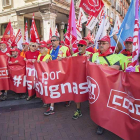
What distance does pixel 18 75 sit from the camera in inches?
217

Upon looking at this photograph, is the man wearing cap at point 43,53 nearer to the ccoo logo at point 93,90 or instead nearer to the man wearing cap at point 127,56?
the ccoo logo at point 93,90

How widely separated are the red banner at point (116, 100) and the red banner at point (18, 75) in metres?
2.89

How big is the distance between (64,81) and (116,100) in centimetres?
173

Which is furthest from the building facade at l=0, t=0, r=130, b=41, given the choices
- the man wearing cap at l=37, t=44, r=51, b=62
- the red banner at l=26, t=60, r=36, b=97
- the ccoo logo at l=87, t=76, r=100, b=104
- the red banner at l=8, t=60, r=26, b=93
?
the ccoo logo at l=87, t=76, r=100, b=104

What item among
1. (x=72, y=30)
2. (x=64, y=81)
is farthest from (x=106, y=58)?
(x=72, y=30)

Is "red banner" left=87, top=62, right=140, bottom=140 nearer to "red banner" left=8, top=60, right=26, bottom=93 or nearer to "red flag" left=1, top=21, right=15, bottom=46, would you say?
"red banner" left=8, top=60, right=26, bottom=93

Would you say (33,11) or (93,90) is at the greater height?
(33,11)

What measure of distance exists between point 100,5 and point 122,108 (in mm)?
3652

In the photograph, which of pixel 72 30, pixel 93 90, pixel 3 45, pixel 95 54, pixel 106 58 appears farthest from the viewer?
pixel 3 45

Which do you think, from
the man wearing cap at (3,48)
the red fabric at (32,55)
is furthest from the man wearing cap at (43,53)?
the man wearing cap at (3,48)

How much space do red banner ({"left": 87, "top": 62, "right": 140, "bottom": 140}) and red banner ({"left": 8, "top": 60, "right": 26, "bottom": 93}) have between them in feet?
9.47

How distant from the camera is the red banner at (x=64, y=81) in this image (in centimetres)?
406

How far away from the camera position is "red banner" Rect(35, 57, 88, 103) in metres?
4.06

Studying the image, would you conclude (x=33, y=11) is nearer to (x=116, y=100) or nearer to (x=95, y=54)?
(x=95, y=54)
